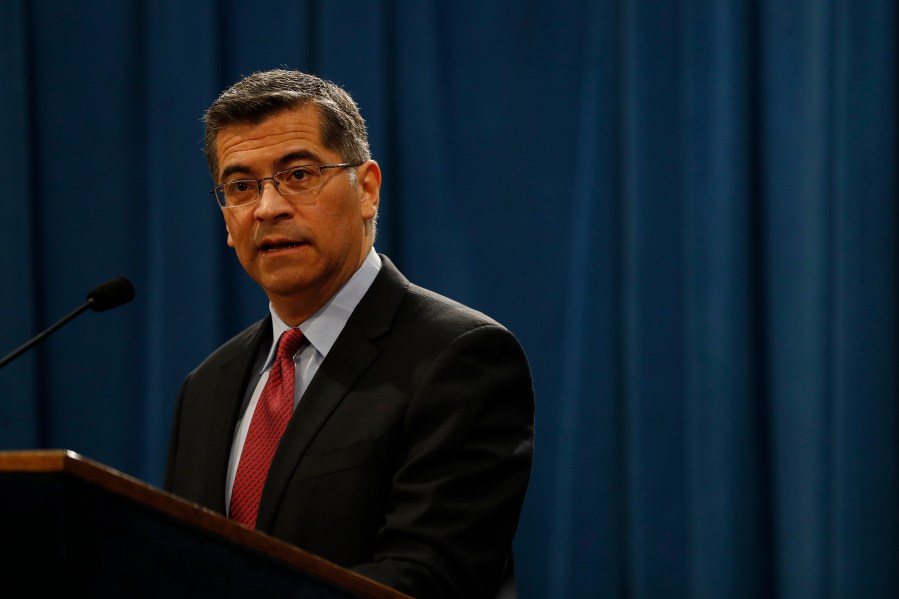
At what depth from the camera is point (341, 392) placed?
1.69 metres

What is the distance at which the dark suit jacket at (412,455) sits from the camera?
4.95 ft

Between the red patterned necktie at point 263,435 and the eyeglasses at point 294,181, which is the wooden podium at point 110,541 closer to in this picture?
the red patterned necktie at point 263,435

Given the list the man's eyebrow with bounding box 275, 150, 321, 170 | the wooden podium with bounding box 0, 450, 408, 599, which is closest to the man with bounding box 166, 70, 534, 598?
the man's eyebrow with bounding box 275, 150, 321, 170

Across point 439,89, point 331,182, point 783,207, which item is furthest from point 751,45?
point 331,182

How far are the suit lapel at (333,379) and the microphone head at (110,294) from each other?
33cm

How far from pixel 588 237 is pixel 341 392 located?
1412mm

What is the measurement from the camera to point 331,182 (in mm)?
1865

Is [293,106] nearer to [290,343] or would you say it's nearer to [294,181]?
[294,181]

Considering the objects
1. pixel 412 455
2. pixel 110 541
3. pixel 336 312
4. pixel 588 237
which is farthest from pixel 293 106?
pixel 588 237

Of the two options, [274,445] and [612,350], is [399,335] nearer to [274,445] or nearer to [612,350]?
[274,445]

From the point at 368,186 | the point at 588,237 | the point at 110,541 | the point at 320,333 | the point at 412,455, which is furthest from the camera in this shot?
the point at 588,237

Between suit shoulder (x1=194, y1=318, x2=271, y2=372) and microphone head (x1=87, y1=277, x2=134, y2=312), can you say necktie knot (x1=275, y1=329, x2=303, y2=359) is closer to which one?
suit shoulder (x1=194, y1=318, x2=271, y2=372)

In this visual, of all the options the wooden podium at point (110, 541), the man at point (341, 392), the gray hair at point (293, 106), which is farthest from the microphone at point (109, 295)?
the wooden podium at point (110, 541)

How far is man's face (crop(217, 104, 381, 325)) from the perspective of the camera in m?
1.83
